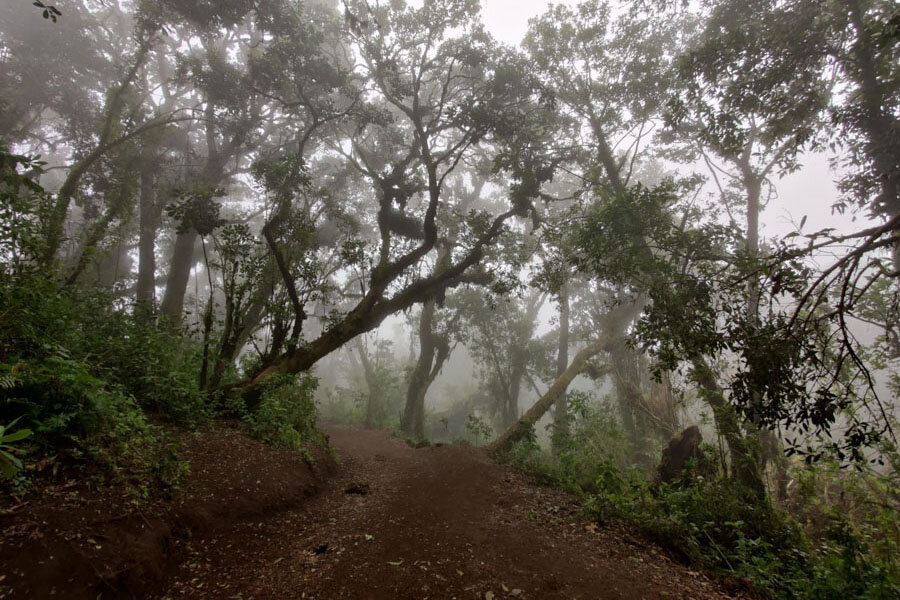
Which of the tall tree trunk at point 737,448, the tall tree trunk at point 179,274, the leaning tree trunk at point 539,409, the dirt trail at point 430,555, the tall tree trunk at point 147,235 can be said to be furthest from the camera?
the tall tree trunk at point 179,274

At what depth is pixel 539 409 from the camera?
12773 mm

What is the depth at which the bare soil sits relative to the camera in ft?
9.64

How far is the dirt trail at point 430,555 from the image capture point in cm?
355

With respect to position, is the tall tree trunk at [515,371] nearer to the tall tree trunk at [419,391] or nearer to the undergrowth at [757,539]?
the tall tree trunk at [419,391]

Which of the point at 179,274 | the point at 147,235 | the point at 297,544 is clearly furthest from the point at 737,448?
the point at 147,235

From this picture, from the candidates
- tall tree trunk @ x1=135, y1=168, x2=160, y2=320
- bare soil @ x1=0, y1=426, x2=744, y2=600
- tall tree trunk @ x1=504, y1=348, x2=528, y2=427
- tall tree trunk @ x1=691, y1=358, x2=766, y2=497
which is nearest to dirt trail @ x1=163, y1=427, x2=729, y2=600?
bare soil @ x1=0, y1=426, x2=744, y2=600

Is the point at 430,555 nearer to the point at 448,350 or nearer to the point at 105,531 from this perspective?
the point at 105,531

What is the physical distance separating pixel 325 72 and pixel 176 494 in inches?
436

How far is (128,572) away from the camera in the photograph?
3047 mm

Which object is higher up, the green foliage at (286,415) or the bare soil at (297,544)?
the green foliage at (286,415)

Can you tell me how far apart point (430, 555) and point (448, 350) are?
13056 mm

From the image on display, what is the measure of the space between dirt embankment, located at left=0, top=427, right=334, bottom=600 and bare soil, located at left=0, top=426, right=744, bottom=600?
0.01m

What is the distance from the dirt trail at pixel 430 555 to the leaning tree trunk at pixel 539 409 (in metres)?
4.62

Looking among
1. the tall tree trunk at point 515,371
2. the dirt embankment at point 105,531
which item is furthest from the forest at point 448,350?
the tall tree trunk at point 515,371
